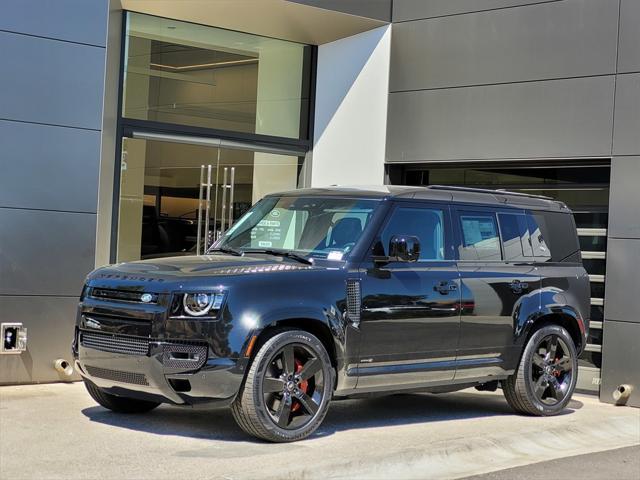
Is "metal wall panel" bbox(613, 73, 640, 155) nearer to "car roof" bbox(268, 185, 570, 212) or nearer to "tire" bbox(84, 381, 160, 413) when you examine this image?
"car roof" bbox(268, 185, 570, 212)

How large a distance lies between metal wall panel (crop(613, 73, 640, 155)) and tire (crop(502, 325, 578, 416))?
7.84 feet

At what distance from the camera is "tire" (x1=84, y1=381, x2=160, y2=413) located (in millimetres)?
7590

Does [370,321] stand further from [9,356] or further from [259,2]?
[259,2]

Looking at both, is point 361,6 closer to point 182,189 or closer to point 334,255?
point 182,189

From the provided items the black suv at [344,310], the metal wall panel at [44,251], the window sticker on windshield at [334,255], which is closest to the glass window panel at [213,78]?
the metal wall panel at [44,251]

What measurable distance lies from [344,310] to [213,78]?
5.82 m

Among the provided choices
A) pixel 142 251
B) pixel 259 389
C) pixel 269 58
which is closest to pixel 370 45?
pixel 269 58

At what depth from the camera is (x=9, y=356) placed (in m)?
9.35

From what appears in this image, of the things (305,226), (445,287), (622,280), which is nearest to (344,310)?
(305,226)

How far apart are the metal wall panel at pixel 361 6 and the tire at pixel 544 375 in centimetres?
498

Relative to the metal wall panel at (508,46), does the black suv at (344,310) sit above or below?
below

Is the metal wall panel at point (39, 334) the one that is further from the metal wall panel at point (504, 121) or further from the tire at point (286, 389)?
the metal wall panel at point (504, 121)

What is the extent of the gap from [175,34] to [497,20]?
400 centimetres

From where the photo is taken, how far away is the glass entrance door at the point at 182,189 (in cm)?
1133
